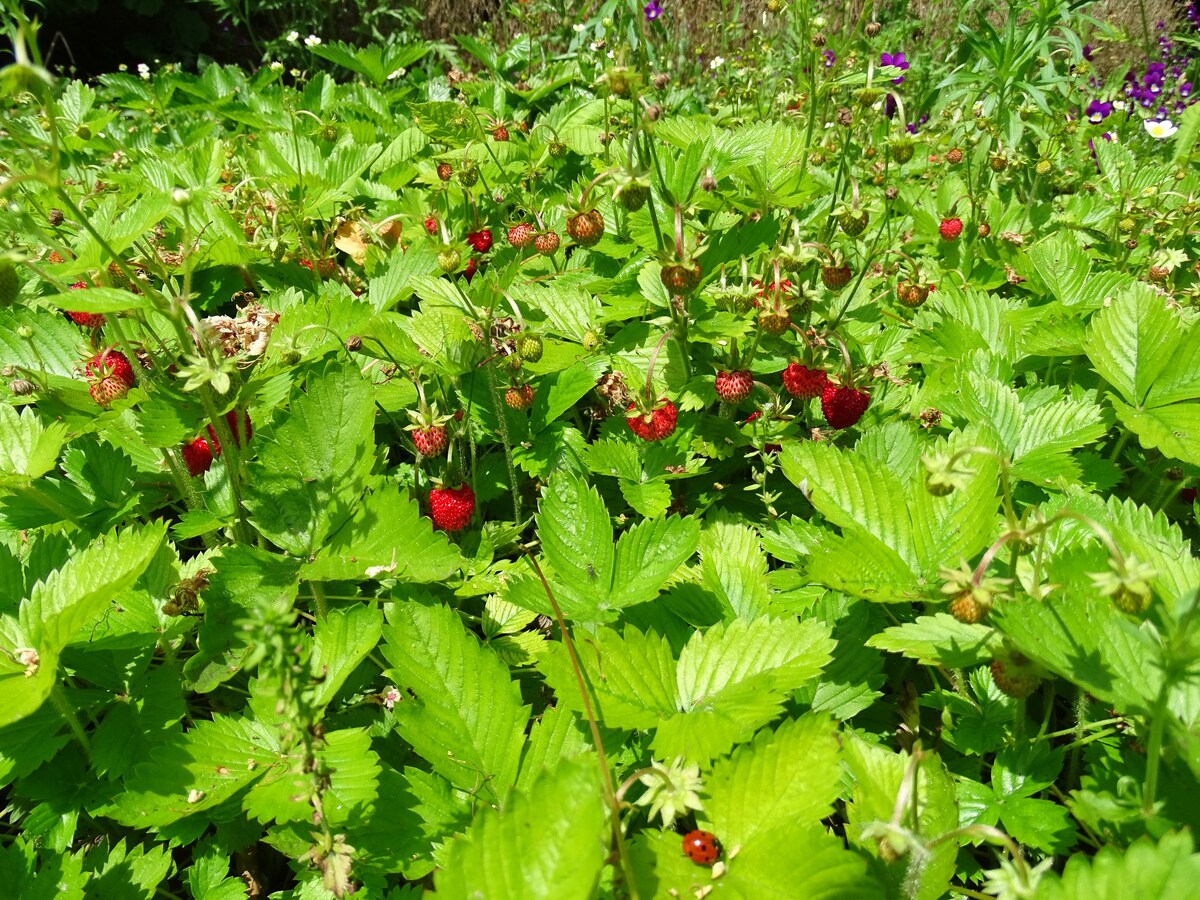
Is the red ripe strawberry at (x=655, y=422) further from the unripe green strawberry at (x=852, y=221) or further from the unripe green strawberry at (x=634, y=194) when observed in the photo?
the unripe green strawberry at (x=852, y=221)

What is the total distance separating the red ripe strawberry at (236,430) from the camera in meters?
1.82

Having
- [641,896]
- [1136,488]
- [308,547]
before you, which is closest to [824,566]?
[641,896]

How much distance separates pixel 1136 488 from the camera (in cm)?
210

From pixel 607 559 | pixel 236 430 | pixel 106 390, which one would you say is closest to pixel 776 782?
pixel 607 559

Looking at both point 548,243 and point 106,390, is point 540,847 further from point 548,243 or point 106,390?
point 548,243

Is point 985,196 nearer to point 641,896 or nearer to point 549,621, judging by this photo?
point 549,621

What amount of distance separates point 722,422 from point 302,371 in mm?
1188

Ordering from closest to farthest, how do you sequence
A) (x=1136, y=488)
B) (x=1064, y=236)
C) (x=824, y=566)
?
(x=824, y=566) → (x=1136, y=488) → (x=1064, y=236)

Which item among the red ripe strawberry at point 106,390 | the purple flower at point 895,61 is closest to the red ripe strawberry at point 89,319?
the red ripe strawberry at point 106,390

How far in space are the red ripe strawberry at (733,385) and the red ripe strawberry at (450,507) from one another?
703 millimetres

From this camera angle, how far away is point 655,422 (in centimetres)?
192

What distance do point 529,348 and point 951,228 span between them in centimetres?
185

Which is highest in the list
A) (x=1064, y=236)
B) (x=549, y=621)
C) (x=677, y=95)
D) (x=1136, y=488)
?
(x=677, y=95)

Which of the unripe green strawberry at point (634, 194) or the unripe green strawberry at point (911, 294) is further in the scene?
the unripe green strawberry at point (911, 294)
